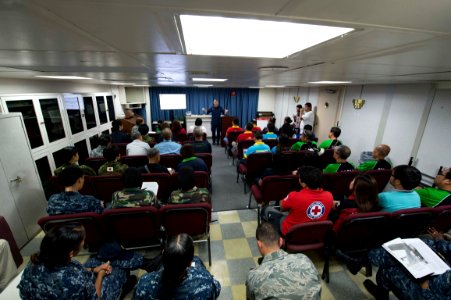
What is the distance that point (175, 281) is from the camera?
105cm

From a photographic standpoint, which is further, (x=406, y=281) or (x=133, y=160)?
(x=133, y=160)

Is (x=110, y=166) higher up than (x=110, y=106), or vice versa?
(x=110, y=106)

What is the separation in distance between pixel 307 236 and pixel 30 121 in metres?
4.59

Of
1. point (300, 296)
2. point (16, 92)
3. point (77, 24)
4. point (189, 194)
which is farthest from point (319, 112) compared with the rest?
point (16, 92)

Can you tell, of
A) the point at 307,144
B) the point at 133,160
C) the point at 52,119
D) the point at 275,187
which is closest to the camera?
the point at 275,187

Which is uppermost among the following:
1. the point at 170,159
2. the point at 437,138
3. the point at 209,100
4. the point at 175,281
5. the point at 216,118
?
the point at 209,100

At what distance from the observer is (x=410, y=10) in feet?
1.75

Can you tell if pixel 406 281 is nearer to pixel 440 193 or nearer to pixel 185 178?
pixel 440 193

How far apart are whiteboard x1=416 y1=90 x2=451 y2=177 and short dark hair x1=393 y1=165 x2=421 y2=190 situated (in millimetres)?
1873

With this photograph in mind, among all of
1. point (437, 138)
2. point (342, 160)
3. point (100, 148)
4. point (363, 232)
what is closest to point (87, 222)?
point (100, 148)

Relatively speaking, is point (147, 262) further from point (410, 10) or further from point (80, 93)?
point (80, 93)

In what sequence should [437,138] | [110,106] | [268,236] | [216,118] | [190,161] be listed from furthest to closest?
[216,118] < [110,106] < [437,138] < [190,161] < [268,236]

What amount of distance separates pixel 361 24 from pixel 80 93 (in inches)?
238

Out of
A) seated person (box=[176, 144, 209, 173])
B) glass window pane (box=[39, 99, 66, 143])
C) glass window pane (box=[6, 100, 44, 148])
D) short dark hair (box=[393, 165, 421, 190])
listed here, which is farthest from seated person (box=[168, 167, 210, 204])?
glass window pane (box=[39, 99, 66, 143])
